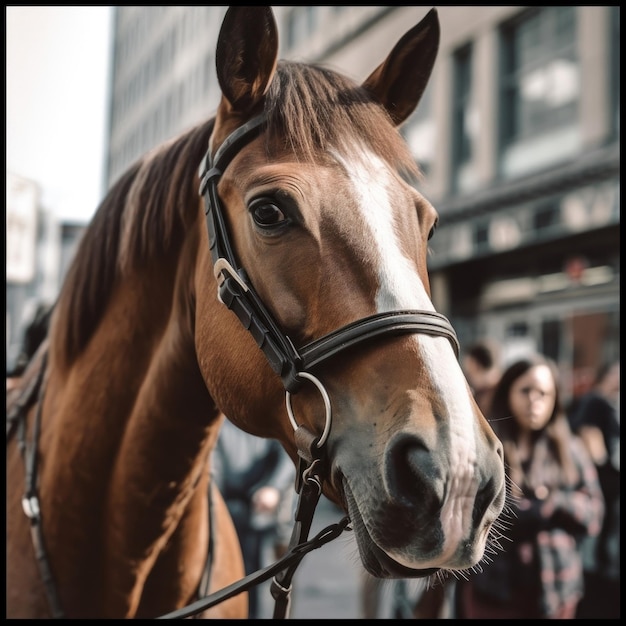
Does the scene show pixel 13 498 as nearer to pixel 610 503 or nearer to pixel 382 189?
pixel 382 189

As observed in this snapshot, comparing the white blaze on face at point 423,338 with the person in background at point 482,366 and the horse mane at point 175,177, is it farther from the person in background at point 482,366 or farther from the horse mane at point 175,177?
the person in background at point 482,366

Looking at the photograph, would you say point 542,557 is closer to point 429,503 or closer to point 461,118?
point 429,503

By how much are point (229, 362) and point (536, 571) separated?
124 inches

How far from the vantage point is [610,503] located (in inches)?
212

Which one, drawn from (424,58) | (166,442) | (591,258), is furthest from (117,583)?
(591,258)

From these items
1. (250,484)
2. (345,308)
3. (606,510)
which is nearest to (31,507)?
(345,308)

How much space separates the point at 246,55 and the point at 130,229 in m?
0.62

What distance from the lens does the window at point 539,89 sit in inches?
461

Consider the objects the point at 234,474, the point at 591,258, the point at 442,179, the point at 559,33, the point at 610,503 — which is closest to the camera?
the point at 234,474

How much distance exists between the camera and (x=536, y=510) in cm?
407

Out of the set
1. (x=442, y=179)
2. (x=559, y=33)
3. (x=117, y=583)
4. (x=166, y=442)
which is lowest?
(x=117, y=583)

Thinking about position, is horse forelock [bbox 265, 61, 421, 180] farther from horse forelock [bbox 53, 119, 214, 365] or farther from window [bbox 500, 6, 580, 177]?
window [bbox 500, 6, 580, 177]

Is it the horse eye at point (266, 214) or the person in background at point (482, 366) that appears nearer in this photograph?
the horse eye at point (266, 214)

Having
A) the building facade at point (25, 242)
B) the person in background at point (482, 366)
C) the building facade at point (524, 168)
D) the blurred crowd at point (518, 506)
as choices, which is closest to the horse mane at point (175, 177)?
the blurred crowd at point (518, 506)
